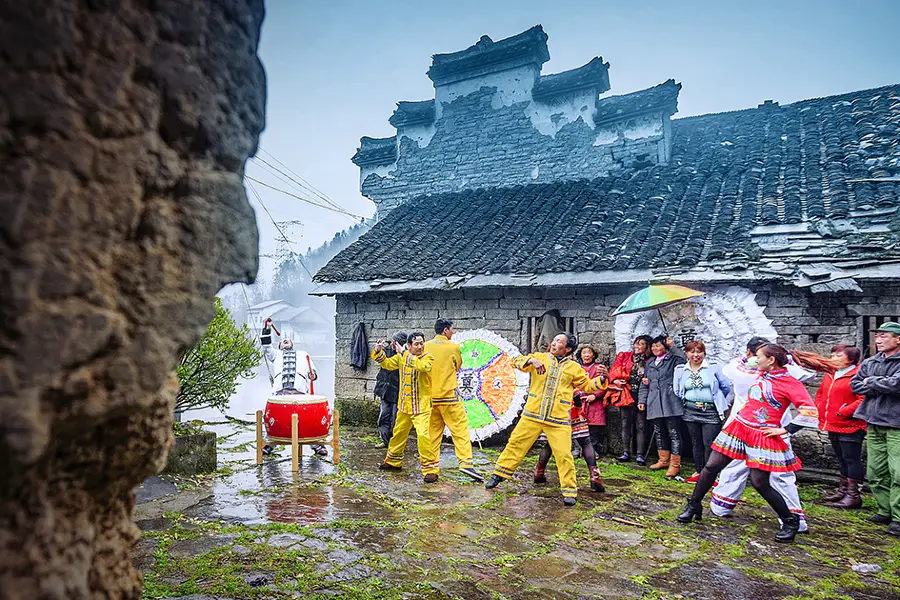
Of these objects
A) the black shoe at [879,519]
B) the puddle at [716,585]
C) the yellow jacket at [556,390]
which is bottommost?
the black shoe at [879,519]

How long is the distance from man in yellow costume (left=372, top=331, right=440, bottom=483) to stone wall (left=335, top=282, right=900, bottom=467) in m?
2.79

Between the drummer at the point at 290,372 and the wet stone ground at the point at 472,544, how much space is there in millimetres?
1790

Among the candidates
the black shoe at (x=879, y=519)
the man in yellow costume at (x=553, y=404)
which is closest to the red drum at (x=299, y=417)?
the man in yellow costume at (x=553, y=404)

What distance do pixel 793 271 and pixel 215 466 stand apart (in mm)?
7598

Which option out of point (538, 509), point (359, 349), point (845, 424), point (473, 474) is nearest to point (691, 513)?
point (538, 509)

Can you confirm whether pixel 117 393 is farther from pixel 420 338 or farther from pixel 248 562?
pixel 420 338

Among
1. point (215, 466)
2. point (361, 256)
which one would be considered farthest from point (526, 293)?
point (215, 466)

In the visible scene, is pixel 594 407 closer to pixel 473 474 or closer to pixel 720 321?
pixel 720 321

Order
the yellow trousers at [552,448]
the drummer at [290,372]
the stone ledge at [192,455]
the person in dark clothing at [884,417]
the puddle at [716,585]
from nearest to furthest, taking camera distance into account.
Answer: the puddle at [716,585] → the person in dark clothing at [884,417] → the yellow trousers at [552,448] → the stone ledge at [192,455] → the drummer at [290,372]

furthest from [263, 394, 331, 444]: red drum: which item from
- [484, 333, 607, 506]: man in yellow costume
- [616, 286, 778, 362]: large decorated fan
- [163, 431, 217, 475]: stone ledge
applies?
[616, 286, 778, 362]: large decorated fan

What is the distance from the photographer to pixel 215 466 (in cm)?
737

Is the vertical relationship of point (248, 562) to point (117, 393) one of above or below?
below

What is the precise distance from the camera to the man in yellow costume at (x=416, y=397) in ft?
23.3

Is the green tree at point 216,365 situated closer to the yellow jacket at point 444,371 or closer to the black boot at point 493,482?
the yellow jacket at point 444,371
